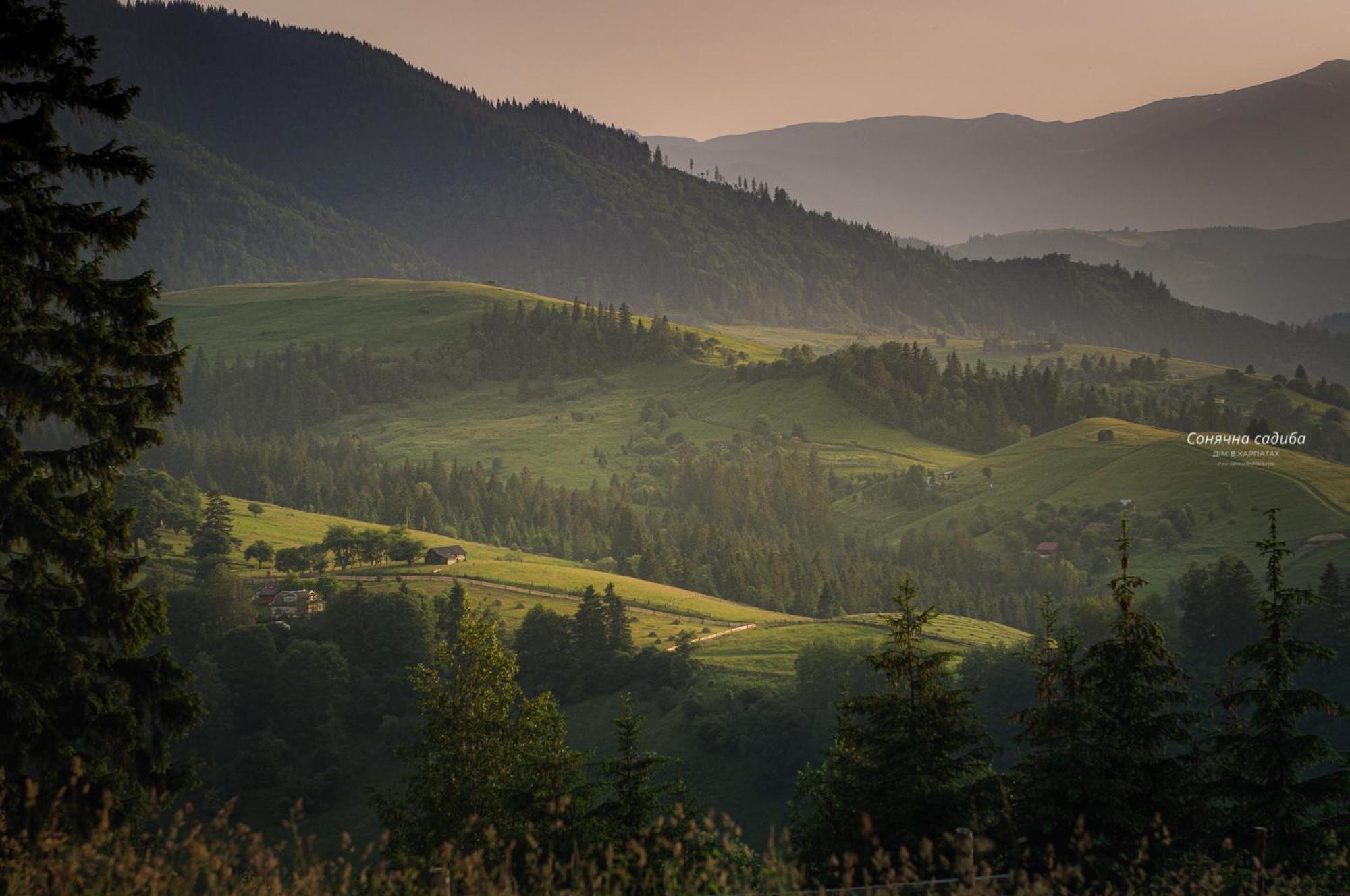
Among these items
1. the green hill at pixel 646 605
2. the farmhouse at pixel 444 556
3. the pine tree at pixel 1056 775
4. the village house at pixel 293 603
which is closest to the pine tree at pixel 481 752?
the pine tree at pixel 1056 775

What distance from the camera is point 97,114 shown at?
22.9 metres

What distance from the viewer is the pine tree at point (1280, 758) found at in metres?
25.9

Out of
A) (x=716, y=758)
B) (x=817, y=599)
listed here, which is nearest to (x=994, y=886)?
(x=716, y=758)

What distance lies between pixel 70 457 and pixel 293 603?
393ft

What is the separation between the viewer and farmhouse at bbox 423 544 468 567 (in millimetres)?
175375

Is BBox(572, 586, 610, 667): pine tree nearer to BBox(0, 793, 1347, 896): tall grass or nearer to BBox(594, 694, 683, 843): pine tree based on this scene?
BBox(594, 694, 683, 843): pine tree

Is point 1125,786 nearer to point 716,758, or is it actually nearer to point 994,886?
point 994,886

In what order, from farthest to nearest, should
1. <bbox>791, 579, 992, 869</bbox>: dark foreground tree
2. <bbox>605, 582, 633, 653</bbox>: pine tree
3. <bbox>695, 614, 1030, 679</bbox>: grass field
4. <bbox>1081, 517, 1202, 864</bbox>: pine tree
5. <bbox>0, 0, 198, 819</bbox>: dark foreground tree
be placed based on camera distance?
<bbox>695, 614, 1030, 679</bbox>: grass field < <bbox>605, 582, 633, 653</bbox>: pine tree < <bbox>791, 579, 992, 869</bbox>: dark foreground tree < <bbox>1081, 517, 1202, 864</bbox>: pine tree < <bbox>0, 0, 198, 819</bbox>: dark foreground tree

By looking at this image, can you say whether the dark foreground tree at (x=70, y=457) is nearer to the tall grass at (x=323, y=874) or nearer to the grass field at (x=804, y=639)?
the tall grass at (x=323, y=874)

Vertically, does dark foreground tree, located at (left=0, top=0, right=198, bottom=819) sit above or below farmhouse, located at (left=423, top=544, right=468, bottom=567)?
above

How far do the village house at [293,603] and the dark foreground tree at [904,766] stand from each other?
113 metres

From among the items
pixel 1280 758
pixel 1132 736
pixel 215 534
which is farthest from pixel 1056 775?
pixel 215 534

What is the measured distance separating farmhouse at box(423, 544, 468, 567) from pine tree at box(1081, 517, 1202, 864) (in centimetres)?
15239

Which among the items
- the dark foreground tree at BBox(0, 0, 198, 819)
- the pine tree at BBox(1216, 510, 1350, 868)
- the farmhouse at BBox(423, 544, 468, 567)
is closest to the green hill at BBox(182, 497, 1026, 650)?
the farmhouse at BBox(423, 544, 468, 567)
